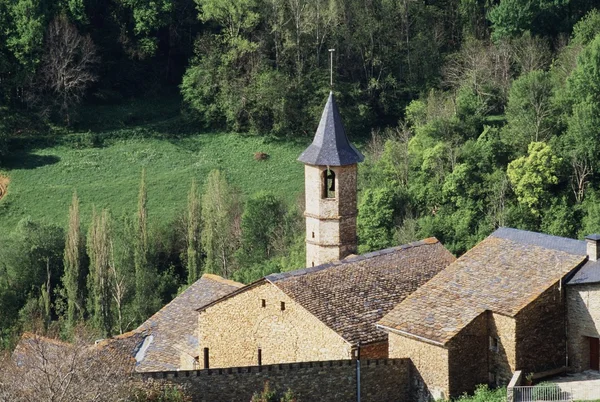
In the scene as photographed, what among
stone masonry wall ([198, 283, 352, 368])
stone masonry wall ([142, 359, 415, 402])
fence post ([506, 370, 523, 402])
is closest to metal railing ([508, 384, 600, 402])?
fence post ([506, 370, 523, 402])

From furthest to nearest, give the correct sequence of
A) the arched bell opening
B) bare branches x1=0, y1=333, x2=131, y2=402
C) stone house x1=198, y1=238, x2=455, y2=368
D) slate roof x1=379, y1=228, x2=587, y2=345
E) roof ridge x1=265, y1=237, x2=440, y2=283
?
the arched bell opening, roof ridge x1=265, y1=237, x2=440, y2=283, stone house x1=198, y1=238, x2=455, y2=368, slate roof x1=379, y1=228, x2=587, y2=345, bare branches x1=0, y1=333, x2=131, y2=402

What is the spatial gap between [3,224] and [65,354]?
31828 mm

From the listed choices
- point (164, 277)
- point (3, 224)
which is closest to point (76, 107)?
point (3, 224)

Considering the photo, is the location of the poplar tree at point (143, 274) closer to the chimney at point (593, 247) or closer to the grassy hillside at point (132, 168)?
the grassy hillside at point (132, 168)

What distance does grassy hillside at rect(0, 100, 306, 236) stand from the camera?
69.1 m

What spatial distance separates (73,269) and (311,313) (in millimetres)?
25058

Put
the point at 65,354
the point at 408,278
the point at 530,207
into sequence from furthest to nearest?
1. the point at 530,207
2. the point at 408,278
3. the point at 65,354

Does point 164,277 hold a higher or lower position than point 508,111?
lower

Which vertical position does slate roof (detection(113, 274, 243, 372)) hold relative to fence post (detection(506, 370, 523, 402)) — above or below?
below

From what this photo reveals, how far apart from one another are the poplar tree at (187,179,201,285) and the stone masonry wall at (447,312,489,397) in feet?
91.2

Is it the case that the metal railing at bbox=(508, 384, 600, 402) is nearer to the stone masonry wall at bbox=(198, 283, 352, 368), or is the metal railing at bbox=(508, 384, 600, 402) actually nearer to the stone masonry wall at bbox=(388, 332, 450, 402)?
the stone masonry wall at bbox=(388, 332, 450, 402)

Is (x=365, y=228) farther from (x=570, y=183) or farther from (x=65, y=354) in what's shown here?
(x=65, y=354)

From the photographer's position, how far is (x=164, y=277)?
64312 mm

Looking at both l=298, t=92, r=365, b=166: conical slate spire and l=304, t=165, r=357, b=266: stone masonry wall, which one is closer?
l=304, t=165, r=357, b=266: stone masonry wall
